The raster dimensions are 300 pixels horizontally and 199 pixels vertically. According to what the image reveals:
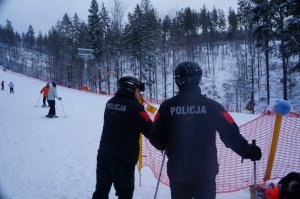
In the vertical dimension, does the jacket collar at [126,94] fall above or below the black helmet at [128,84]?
below

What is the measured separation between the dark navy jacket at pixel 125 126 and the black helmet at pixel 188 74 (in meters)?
0.86

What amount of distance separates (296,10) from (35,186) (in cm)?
2166

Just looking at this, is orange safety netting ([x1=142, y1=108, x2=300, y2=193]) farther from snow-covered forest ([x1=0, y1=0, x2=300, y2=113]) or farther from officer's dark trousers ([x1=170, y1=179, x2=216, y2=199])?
snow-covered forest ([x1=0, y1=0, x2=300, y2=113])

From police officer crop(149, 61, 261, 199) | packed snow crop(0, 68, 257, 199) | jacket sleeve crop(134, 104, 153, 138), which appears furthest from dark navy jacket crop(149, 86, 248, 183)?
packed snow crop(0, 68, 257, 199)

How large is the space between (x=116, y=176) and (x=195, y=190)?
3.67ft

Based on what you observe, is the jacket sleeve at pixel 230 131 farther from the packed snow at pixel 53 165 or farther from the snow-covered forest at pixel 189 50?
the snow-covered forest at pixel 189 50

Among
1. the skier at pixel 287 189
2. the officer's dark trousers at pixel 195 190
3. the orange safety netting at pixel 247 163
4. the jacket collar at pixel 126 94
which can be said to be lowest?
the orange safety netting at pixel 247 163

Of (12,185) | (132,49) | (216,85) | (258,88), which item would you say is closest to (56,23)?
(132,49)

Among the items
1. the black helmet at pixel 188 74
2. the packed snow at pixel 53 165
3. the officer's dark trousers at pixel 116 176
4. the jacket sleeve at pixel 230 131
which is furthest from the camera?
the packed snow at pixel 53 165

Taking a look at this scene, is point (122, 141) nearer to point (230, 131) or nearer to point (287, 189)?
point (230, 131)

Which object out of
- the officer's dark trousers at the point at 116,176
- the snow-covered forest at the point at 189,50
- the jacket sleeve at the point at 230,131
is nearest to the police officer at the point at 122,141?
the officer's dark trousers at the point at 116,176

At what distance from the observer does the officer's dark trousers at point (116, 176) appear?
345 centimetres

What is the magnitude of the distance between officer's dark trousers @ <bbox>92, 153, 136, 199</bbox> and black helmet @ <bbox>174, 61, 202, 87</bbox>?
1317mm

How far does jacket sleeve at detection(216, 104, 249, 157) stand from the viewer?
2.63m
